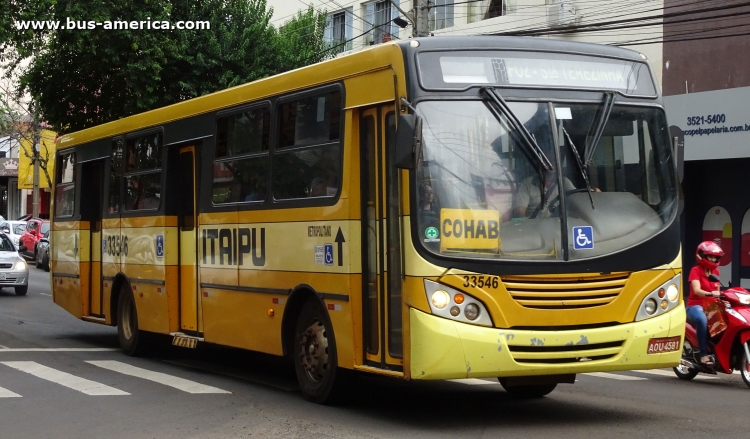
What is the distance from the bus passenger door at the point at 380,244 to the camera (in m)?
8.48

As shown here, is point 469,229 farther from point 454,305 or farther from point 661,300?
point 661,300

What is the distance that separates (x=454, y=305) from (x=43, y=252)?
105 ft

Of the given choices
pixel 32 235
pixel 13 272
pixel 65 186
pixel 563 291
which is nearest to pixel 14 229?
pixel 32 235

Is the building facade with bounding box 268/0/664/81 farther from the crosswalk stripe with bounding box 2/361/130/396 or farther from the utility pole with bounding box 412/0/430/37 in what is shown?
the crosswalk stripe with bounding box 2/361/130/396

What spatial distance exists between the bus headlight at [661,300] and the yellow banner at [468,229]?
4.39 feet

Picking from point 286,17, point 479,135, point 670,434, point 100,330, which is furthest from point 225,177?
point 286,17

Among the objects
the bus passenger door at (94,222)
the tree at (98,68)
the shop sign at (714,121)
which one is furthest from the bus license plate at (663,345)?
the tree at (98,68)

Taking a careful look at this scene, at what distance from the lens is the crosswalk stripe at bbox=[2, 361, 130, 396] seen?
1065 centimetres

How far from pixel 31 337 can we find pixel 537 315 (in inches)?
432

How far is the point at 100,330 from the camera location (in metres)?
18.9

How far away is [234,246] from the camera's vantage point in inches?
445

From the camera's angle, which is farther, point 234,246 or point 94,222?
point 94,222

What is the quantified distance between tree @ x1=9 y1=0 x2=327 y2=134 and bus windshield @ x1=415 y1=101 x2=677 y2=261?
18654 mm

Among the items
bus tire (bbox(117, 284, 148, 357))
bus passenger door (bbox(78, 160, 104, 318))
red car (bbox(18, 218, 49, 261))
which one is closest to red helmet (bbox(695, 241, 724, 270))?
bus tire (bbox(117, 284, 148, 357))
